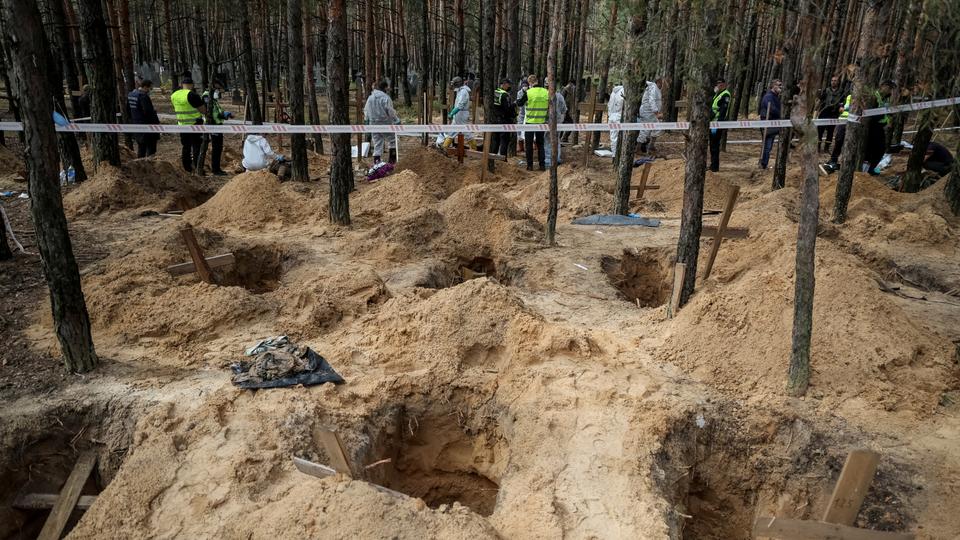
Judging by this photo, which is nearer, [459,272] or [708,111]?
[708,111]

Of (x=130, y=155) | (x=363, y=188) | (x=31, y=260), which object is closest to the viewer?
(x=31, y=260)

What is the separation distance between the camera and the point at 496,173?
1466 centimetres

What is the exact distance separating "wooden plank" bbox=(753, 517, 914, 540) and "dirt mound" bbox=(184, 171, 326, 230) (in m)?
8.17

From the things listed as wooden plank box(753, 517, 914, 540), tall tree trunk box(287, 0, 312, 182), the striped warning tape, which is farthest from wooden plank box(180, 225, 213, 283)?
wooden plank box(753, 517, 914, 540)

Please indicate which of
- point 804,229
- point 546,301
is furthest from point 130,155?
point 804,229

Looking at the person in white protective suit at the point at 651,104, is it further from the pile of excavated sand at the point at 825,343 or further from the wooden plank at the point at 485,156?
the pile of excavated sand at the point at 825,343

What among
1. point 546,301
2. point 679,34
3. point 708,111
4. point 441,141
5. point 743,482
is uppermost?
point 679,34

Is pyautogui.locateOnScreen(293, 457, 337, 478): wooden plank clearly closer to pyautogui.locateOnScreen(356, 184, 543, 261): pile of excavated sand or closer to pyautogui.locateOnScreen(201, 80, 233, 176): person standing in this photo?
pyautogui.locateOnScreen(356, 184, 543, 261): pile of excavated sand

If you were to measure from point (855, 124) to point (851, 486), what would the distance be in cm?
636

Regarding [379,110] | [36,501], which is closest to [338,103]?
[379,110]

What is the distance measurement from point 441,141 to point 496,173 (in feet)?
7.55

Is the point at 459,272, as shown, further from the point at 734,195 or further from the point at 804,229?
the point at 804,229

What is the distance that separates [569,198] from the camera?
12.1 m

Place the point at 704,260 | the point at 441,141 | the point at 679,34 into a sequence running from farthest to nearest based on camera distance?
the point at 441,141, the point at 704,260, the point at 679,34
